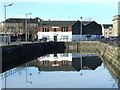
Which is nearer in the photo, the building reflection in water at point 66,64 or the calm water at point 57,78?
the calm water at point 57,78

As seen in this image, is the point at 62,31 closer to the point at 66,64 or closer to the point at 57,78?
the point at 66,64

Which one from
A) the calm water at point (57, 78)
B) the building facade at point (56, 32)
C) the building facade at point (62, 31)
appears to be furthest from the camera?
the building facade at point (62, 31)

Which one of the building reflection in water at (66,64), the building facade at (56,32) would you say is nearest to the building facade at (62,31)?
the building facade at (56,32)

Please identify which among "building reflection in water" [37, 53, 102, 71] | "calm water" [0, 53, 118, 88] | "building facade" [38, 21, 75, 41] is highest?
"building facade" [38, 21, 75, 41]

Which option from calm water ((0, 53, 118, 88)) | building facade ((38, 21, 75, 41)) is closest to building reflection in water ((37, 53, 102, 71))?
calm water ((0, 53, 118, 88))

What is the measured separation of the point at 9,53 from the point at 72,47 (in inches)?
1776

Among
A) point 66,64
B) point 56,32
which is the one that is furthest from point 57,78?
point 56,32

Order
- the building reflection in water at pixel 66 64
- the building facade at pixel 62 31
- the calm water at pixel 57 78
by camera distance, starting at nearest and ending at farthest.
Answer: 1. the calm water at pixel 57 78
2. the building reflection in water at pixel 66 64
3. the building facade at pixel 62 31

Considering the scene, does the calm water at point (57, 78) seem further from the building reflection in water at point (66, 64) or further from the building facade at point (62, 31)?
the building facade at point (62, 31)

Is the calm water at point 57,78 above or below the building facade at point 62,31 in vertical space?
below

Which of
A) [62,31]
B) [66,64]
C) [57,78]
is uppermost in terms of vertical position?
[62,31]

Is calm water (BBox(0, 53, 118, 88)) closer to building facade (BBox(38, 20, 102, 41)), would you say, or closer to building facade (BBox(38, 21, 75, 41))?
building facade (BBox(38, 21, 75, 41))

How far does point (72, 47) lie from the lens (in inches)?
3580

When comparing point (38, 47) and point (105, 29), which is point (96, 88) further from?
point (105, 29)
